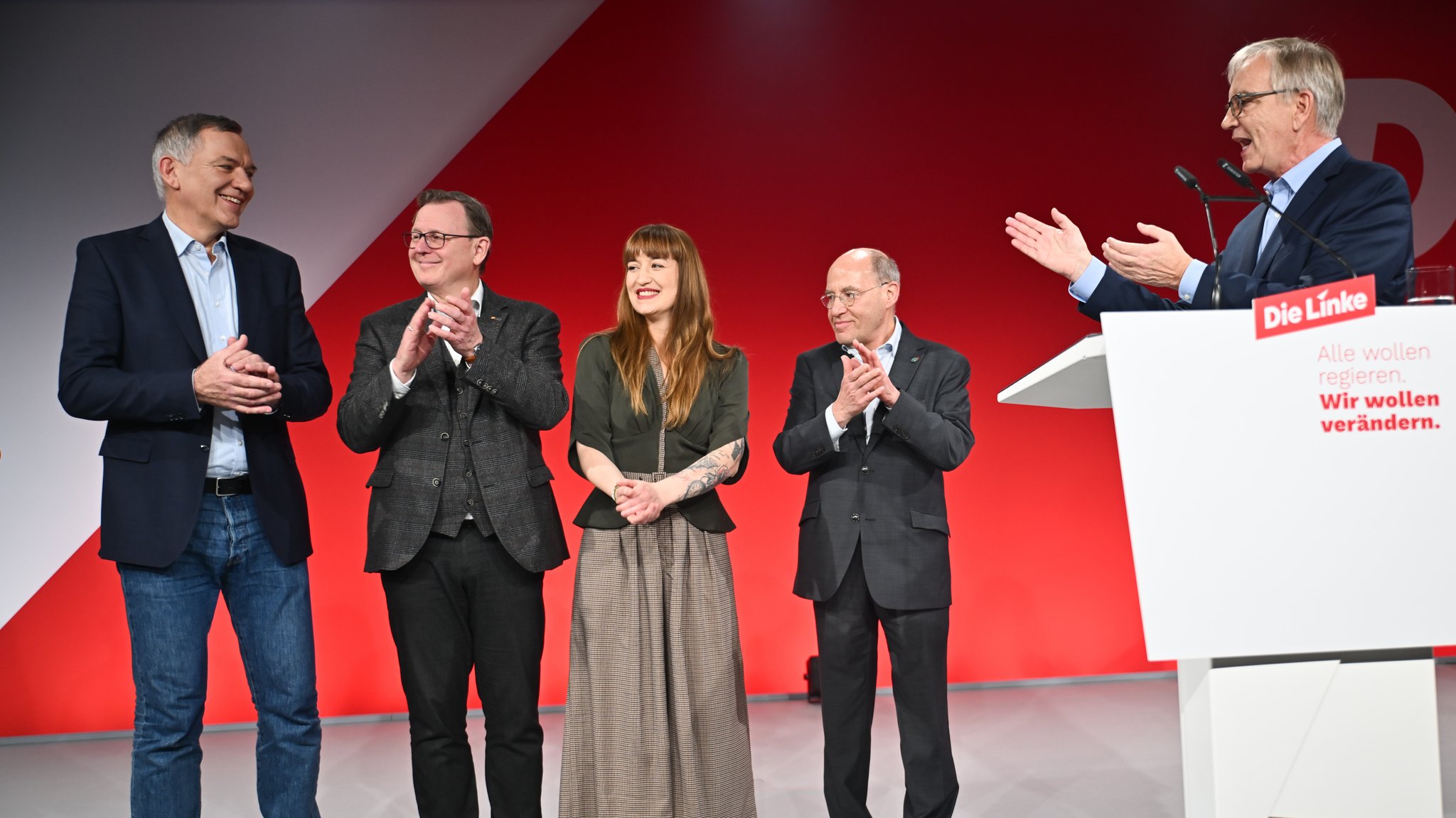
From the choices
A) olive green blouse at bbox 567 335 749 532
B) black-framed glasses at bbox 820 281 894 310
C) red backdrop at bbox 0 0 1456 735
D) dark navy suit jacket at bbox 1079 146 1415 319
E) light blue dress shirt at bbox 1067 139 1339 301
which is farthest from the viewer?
red backdrop at bbox 0 0 1456 735

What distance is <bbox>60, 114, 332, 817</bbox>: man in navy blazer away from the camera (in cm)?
228

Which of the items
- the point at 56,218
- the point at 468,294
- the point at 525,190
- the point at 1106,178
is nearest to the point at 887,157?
the point at 1106,178

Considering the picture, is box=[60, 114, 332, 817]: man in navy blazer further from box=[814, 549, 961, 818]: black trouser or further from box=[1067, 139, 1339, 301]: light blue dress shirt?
box=[1067, 139, 1339, 301]: light blue dress shirt

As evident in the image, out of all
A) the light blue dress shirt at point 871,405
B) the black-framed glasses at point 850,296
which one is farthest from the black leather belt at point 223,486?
the black-framed glasses at point 850,296

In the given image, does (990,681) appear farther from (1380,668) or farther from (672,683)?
(1380,668)

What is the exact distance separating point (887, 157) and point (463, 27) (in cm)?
205

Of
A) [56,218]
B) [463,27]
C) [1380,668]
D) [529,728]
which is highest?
[463,27]

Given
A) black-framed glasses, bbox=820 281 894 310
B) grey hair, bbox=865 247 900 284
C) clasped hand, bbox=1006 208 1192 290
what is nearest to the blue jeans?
black-framed glasses, bbox=820 281 894 310

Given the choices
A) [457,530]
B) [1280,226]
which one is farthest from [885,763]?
[1280,226]

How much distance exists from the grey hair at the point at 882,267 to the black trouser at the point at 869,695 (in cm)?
76

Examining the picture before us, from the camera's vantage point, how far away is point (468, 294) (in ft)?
7.70

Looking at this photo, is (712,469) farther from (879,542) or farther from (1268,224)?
(1268,224)

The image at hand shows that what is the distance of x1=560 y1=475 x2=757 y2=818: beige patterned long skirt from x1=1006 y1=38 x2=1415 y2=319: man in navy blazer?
1.17m

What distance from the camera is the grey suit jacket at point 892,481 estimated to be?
2.69 metres
